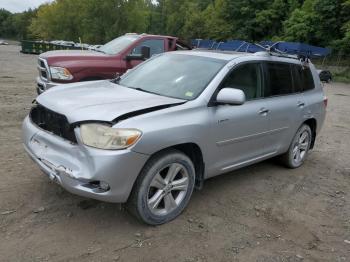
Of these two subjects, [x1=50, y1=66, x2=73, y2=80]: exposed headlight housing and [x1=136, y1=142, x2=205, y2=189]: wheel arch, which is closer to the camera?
[x1=136, y1=142, x2=205, y2=189]: wheel arch

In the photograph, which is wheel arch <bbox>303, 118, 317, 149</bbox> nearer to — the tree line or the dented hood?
the dented hood

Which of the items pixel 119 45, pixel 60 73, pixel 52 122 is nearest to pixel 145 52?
pixel 119 45

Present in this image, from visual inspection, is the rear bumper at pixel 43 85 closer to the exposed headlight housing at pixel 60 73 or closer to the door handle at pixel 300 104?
the exposed headlight housing at pixel 60 73

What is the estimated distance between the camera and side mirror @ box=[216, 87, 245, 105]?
170 inches

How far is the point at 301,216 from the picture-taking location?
4.71m

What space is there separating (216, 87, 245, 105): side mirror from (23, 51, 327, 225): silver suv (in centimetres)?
1

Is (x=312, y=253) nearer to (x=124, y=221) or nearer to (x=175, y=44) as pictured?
(x=124, y=221)

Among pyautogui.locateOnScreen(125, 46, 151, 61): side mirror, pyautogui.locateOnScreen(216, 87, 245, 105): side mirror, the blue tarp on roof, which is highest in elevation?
pyautogui.locateOnScreen(216, 87, 245, 105): side mirror

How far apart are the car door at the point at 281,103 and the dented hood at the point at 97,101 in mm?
1603

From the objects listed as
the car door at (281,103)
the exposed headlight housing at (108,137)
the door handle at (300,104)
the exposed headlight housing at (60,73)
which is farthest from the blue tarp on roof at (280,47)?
the exposed headlight housing at (108,137)

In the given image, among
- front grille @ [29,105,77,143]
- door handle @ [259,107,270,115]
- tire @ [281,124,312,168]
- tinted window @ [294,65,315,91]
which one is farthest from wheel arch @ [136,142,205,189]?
tinted window @ [294,65,315,91]

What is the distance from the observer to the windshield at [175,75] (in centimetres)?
460

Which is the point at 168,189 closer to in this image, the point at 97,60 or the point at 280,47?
the point at 97,60

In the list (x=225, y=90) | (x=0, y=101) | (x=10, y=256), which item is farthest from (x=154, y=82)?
(x=0, y=101)
